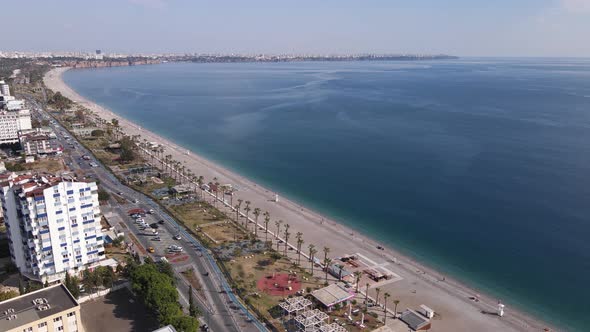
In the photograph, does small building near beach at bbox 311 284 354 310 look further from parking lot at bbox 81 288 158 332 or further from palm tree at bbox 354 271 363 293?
parking lot at bbox 81 288 158 332

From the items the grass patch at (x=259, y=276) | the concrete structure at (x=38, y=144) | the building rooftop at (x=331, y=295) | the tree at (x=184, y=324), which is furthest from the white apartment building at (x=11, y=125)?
the building rooftop at (x=331, y=295)

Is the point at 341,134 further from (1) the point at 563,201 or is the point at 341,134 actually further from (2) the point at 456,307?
(2) the point at 456,307

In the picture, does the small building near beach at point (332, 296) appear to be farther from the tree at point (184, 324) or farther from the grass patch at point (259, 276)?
the tree at point (184, 324)

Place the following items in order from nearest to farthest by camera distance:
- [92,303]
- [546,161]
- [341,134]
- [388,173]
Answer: [92,303] → [388,173] → [546,161] → [341,134]

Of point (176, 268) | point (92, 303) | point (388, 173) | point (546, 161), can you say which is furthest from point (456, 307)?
point (546, 161)

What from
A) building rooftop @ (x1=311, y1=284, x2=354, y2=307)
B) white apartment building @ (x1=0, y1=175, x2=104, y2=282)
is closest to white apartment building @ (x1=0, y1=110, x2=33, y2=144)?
white apartment building @ (x1=0, y1=175, x2=104, y2=282)

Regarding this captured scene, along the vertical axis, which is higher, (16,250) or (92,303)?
(16,250)

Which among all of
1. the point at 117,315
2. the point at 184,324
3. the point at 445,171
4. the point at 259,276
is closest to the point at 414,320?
the point at 259,276
